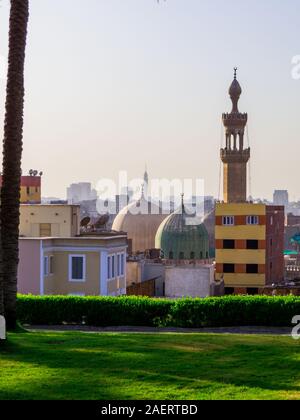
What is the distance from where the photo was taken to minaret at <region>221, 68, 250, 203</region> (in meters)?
97.2

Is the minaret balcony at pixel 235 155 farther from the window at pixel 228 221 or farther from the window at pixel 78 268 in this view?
the window at pixel 78 268

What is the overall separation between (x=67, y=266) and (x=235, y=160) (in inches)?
2256

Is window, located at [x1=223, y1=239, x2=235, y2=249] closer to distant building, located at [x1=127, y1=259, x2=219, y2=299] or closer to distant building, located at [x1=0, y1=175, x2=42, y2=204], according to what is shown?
distant building, located at [x1=127, y1=259, x2=219, y2=299]

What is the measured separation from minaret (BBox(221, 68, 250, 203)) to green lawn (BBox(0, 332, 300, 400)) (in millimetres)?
80510

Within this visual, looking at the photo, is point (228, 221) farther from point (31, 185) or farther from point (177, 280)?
point (31, 185)

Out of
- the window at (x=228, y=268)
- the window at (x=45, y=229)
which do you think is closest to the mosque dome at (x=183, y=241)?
the window at (x=228, y=268)

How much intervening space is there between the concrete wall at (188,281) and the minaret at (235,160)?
34.4 meters

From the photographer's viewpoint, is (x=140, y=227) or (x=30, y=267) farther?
(x=140, y=227)

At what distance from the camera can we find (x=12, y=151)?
1947 centimetres

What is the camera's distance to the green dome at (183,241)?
75.8 meters

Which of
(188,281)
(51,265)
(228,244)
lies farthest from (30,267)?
(228,244)

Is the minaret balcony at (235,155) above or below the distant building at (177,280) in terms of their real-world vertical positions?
above
